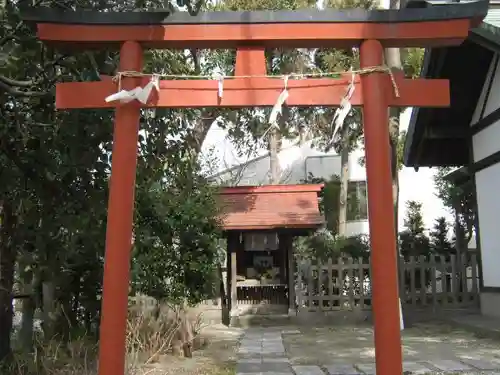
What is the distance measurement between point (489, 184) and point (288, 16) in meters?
7.45

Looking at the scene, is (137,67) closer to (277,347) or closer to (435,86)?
(435,86)

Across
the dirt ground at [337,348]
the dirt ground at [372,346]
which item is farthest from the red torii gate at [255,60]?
the dirt ground at [372,346]

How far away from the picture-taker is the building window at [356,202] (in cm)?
2475

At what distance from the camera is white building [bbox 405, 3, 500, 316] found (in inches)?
396

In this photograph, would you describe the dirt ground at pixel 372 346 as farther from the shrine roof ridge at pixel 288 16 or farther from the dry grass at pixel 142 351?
the shrine roof ridge at pixel 288 16

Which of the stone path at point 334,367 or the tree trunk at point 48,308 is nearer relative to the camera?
the stone path at point 334,367

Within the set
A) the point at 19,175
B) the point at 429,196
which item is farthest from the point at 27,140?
the point at 429,196

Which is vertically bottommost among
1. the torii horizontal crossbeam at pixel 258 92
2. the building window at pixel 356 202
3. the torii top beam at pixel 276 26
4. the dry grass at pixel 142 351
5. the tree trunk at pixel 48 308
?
the dry grass at pixel 142 351

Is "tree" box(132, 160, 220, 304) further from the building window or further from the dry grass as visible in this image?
the building window

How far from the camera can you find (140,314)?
23.3ft

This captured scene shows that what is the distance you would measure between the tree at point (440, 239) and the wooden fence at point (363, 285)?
378cm

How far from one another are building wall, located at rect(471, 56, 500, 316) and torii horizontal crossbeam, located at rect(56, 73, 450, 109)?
611 cm

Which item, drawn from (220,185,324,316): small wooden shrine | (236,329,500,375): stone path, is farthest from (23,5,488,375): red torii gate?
(220,185,324,316): small wooden shrine

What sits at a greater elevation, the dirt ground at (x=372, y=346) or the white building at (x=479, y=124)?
the white building at (x=479, y=124)
